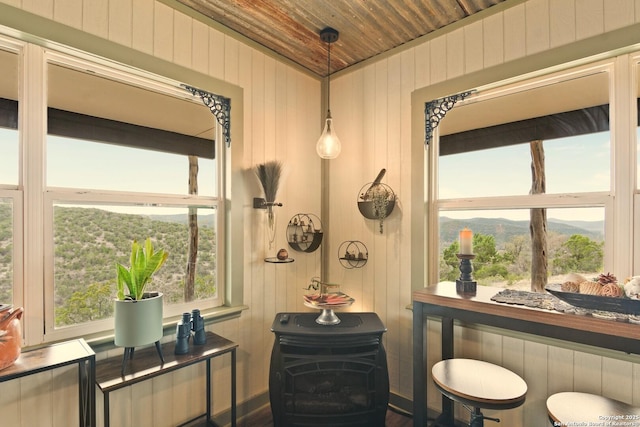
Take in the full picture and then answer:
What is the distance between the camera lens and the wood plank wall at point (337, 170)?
167 cm

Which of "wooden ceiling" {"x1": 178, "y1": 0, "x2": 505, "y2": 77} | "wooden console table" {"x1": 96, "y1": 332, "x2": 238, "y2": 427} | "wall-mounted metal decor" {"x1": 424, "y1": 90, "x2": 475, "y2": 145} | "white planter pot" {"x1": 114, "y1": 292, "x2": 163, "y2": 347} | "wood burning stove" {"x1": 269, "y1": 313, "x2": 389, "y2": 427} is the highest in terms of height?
"wooden ceiling" {"x1": 178, "y1": 0, "x2": 505, "y2": 77}

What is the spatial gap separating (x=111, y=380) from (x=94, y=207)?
898mm

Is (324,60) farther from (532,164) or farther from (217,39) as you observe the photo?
(532,164)

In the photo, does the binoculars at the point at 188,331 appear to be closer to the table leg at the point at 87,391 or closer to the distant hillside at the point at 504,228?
the table leg at the point at 87,391

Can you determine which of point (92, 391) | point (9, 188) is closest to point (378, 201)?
point (92, 391)

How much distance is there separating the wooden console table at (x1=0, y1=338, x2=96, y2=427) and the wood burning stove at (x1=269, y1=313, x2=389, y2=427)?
0.92 m

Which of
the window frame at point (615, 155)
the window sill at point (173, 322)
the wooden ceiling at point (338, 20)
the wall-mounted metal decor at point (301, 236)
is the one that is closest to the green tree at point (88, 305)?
the window sill at point (173, 322)

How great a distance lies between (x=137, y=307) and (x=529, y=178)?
230 centimetres

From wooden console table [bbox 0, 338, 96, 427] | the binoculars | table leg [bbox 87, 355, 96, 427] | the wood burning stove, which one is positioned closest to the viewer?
wooden console table [bbox 0, 338, 96, 427]

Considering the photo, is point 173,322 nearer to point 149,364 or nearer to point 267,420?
point 149,364

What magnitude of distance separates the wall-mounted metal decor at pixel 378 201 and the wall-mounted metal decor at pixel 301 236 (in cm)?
43

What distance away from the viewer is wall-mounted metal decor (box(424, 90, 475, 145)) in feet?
7.42

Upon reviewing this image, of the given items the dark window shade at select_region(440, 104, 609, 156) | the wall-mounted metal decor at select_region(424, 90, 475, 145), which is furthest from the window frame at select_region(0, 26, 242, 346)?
the dark window shade at select_region(440, 104, 609, 156)

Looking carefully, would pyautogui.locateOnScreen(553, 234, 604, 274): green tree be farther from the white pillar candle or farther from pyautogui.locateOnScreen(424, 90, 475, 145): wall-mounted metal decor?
pyautogui.locateOnScreen(424, 90, 475, 145): wall-mounted metal decor
